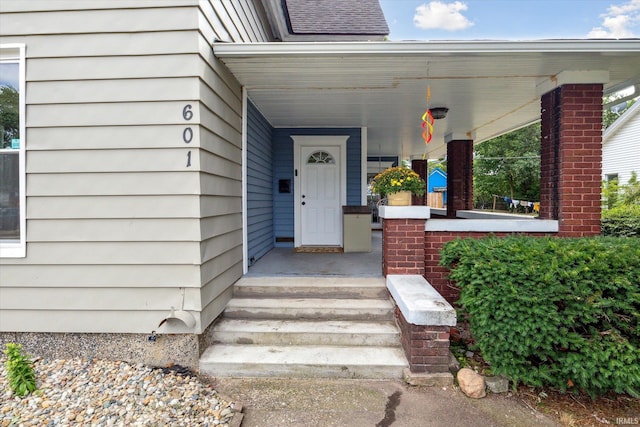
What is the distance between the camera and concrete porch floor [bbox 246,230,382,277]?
4.04m

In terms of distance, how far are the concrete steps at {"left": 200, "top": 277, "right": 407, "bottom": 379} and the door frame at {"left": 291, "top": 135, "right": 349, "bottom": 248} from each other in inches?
96.6

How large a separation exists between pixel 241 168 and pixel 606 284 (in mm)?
3394

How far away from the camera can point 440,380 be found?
2619 millimetres

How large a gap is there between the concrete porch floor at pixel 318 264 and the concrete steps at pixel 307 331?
0.34 meters

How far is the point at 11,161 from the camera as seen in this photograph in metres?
2.76

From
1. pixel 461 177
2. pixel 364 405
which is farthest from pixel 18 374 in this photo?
pixel 461 177

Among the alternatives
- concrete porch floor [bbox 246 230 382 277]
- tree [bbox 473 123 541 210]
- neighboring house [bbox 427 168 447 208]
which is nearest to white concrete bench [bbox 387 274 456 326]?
concrete porch floor [bbox 246 230 382 277]

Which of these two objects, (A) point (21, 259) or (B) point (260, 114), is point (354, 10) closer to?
(B) point (260, 114)

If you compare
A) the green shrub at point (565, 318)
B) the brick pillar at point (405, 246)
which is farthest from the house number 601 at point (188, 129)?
the green shrub at point (565, 318)

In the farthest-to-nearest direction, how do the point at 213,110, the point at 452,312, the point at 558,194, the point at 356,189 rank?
the point at 356,189, the point at 558,194, the point at 213,110, the point at 452,312

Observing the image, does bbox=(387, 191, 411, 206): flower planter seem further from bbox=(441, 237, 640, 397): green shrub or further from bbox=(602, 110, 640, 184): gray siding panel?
bbox=(602, 110, 640, 184): gray siding panel

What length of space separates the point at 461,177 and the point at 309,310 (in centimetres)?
496

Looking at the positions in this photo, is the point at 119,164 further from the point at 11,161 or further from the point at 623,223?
the point at 623,223

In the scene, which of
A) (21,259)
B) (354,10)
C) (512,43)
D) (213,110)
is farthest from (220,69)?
(354,10)
